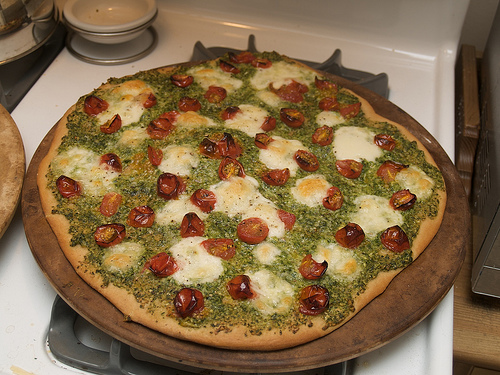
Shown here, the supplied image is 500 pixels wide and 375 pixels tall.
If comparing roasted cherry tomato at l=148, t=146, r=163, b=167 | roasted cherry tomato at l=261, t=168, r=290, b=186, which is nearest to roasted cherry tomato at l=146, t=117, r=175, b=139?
roasted cherry tomato at l=148, t=146, r=163, b=167

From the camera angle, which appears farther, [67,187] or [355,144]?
[355,144]

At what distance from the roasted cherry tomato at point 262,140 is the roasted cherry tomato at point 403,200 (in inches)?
22.5

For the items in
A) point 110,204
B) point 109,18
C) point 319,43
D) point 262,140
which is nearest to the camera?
point 110,204

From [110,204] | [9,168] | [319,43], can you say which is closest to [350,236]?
[110,204]

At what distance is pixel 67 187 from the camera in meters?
2.02

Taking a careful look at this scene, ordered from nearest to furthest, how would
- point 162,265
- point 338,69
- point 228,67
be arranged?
point 162,265 < point 228,67 < point 338,69

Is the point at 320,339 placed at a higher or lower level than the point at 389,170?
lower

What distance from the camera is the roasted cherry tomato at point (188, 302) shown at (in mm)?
1663

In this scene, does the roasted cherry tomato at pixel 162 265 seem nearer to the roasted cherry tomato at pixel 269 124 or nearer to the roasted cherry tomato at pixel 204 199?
the roasted cherry tomato at pixel 204 199

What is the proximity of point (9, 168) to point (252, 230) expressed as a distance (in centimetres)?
106

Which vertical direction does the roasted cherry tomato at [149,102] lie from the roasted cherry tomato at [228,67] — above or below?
below

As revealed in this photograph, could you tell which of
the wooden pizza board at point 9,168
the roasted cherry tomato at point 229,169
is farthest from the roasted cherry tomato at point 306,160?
the wooden pizza board at point 9,168

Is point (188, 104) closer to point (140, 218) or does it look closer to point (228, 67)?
point (228, 67)

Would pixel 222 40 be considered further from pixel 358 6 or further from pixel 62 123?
pixel 62 123
